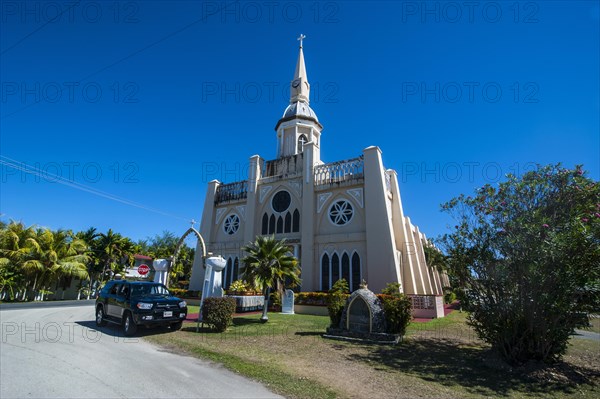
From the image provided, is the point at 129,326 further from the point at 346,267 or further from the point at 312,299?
the point at 346,267

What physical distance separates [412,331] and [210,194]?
22465mm

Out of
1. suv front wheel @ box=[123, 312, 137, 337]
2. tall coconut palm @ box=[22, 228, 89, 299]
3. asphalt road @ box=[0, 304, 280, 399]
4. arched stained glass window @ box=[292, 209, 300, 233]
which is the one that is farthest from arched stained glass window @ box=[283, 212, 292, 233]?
tall coconut palm @ box=[22, 228, 89, 299]

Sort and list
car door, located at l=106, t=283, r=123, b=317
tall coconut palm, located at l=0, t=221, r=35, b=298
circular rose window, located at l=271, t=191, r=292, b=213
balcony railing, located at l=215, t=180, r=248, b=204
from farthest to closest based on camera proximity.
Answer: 1. balcony railing, located at l=215, t=180, r=248, b=204
2. circular rose window, located at l=271, t=191, r=292, b=213
3. tall coconut palm, located at l=0, t=221, r=35, b=298
4. car door, located at l=106, t=283, r=123, b=317

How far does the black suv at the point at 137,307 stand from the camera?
407 inches

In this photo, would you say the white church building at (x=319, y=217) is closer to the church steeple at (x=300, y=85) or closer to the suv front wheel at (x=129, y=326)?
the church steeple at (x=300, y=85)

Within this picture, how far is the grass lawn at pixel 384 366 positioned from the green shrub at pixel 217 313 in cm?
41

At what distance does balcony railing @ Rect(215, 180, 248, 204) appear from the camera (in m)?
27.7

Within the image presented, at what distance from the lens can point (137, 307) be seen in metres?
10.3

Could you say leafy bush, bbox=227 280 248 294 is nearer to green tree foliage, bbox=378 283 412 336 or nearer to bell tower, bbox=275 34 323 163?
green tree foliage, bbox=378 283 412 336

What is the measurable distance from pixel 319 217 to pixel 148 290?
13277mm

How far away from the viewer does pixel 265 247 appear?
14.3 m

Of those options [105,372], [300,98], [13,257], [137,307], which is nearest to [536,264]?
[105,372]

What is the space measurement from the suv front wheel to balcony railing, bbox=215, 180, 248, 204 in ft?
56.9

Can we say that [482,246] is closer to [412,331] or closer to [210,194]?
[412,331]
